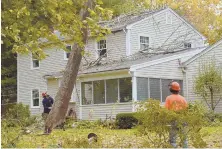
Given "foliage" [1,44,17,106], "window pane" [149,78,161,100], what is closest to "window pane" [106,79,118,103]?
"window pane" [149,78,161,100]

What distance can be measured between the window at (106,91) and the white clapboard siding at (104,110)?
303mm

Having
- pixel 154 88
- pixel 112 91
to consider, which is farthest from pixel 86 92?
pixel 154 88

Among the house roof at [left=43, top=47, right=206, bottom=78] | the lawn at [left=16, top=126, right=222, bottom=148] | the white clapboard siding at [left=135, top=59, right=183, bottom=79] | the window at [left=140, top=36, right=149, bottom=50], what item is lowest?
the lawn at [left=16, top=126, right=222, bottom=148]

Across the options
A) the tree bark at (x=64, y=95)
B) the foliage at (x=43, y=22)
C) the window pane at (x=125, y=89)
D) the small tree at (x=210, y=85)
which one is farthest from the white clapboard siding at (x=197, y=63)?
the foliage at (x=43, y=22)

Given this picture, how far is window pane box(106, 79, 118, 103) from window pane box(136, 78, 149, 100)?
4.89 feet

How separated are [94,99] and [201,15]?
2151 cm

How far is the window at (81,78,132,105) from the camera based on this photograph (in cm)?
2442

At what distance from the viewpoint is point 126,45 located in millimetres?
27391

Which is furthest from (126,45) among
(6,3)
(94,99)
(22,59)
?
(6,3)

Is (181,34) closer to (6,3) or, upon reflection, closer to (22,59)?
(22,59)

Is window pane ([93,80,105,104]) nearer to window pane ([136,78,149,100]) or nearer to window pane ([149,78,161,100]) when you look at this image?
window pane ([136,78,149,100])

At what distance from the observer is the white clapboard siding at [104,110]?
24172 mm

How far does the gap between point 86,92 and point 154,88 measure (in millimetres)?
4317

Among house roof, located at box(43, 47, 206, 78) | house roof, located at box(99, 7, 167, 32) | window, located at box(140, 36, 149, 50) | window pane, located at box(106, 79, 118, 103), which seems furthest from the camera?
window, located at box(140, 36, 149, 50)
